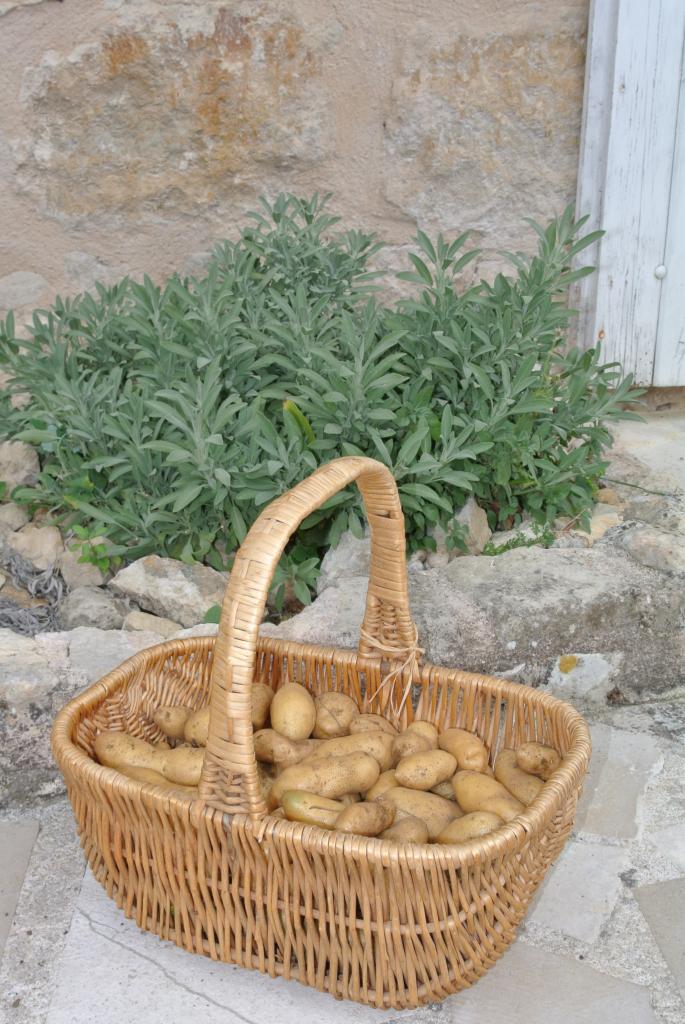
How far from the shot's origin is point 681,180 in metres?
2.76

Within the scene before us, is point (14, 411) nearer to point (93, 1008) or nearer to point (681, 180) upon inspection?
point (93, 1008)

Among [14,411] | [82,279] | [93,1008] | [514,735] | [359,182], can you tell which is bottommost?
[93,1008]

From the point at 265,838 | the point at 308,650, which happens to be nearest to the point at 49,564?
the point at 308,650

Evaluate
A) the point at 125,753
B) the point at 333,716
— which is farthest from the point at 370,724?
the point at 125,753

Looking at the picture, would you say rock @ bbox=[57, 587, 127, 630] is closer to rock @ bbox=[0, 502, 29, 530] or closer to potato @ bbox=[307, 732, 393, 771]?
rock @ bbox=[0, 502, 29, 530]

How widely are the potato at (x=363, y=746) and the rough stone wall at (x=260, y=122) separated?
5.59 ft

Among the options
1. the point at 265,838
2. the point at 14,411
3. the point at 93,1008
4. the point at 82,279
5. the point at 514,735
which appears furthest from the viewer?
the point at 82,279

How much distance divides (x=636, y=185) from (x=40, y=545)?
1.89 metres

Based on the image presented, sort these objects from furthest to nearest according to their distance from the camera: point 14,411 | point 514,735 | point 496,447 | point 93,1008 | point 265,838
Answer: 1. point 14,411
2. point 496,447
3. point 514,735
4. point 93,1008
5. point 265,838

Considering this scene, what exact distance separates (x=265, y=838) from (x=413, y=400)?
1.13m

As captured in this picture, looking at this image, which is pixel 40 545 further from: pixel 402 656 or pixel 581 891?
pixel 581 891

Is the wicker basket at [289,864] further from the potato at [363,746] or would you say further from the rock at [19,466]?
the rock at [19,466]

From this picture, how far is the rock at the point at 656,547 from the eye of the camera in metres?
1.99

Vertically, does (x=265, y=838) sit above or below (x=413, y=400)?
below
